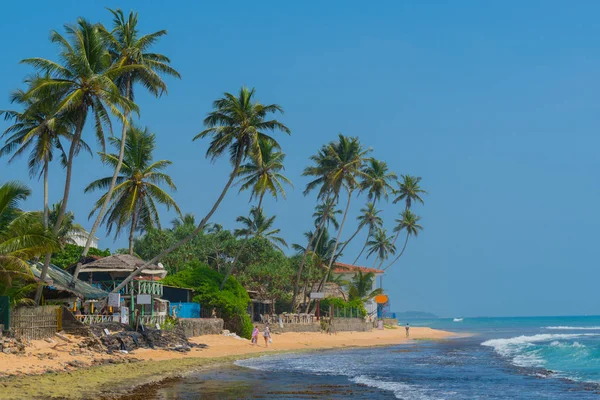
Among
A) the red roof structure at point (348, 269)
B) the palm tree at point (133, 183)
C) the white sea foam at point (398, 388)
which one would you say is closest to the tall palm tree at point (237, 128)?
the palm tree at point (133, 183)

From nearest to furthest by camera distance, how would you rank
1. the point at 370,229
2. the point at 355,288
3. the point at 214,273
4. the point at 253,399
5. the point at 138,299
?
the point at 253,399 < the point at 138,299 < the point at 214,273 < the point at 355,288 < the point at 370,229

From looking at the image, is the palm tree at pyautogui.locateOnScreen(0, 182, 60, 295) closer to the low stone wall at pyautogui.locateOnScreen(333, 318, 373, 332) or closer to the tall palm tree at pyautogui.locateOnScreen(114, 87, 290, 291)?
the tall palm tree at pyautogui.locateOnScreen(114, 87, 290, 291)

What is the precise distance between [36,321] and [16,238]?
4.33 metres

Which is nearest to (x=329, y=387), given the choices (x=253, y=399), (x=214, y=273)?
(x=253, y=399)

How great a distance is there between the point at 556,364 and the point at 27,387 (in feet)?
81.7

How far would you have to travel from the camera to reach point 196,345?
1277 inches

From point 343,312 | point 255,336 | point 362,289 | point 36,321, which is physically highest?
point 362,289

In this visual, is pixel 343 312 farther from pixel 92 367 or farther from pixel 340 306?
pixel 92 367

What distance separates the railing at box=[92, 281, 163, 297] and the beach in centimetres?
317

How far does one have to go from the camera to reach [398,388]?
2061 cm

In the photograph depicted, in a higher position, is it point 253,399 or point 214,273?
point 214,273

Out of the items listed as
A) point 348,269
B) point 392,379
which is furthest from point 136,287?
point 348,269

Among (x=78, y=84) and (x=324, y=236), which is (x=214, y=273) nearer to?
(x=78, y=84)

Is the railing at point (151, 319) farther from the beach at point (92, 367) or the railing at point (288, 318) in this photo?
the railing at point (288, 318)
